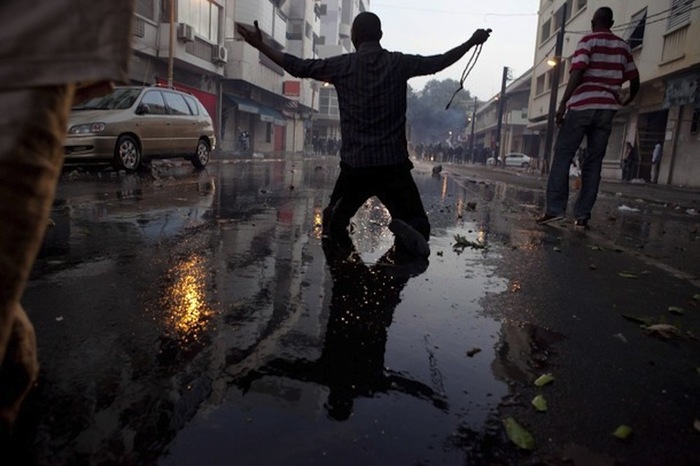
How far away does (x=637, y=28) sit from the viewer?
22.1 metres

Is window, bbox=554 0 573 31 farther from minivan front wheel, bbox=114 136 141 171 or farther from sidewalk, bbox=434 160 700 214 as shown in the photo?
minivan front wheel, bbox=114 136 141 171

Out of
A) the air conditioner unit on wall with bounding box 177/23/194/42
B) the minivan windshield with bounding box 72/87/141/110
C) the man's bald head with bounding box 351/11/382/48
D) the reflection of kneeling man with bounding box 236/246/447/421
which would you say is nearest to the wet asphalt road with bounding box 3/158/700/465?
the reflection of kneeling man with bounding box 236/246/447/421

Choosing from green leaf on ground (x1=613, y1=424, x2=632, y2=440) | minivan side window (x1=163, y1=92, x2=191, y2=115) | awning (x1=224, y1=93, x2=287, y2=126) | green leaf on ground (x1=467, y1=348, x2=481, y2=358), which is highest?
awning (x1=224, y1=93, x2=287, y2=126)

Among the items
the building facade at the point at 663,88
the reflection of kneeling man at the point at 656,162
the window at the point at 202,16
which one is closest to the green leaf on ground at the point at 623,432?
the building facade at the point at 663,88

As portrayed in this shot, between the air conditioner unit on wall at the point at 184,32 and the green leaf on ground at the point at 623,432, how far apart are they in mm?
26667

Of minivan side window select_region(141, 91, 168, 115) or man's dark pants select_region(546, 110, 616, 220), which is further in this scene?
minivan side window select_region(141, 91, 168, 115)

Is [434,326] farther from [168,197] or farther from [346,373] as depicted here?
[168,197]

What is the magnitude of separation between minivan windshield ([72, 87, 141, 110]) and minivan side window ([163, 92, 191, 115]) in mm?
884

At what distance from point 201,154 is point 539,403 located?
13.0m

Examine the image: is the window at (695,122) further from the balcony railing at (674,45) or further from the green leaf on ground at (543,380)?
the green leaf on ground at (543,380)

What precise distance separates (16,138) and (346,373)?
1.21 metres

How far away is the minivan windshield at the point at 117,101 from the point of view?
1059cm

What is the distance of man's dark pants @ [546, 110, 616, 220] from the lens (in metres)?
5.71

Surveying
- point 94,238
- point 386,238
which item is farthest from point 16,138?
point 386,238
